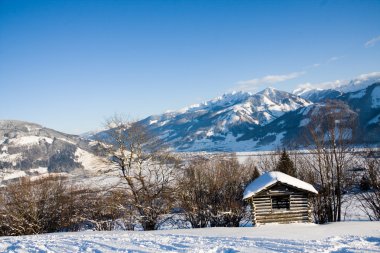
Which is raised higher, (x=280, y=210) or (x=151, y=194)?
(x=151, y=194)

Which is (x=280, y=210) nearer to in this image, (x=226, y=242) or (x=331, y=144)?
(x=331, y=144)

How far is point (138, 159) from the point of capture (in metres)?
29.1

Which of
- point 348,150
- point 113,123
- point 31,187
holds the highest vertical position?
point 113,123

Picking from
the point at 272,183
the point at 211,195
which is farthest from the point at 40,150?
the point at 272,183

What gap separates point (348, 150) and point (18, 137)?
183025mm

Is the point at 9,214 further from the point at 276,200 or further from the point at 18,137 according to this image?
the point at 18,137

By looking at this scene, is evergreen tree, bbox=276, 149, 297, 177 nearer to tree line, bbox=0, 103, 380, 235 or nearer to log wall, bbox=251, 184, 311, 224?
tree line, bbox=0, 103, 380, 235

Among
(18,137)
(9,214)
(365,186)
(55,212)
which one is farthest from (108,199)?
(18,137)

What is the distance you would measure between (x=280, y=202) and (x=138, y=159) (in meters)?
11.9

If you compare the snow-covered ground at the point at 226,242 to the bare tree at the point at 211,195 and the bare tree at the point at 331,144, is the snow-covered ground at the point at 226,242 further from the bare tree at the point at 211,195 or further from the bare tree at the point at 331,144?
the bare tree at the point at 211,195

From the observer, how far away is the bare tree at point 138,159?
28.5 m

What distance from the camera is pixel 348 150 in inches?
1119

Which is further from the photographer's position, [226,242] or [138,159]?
[138,159]

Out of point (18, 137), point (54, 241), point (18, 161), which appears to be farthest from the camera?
point (18, 137)
